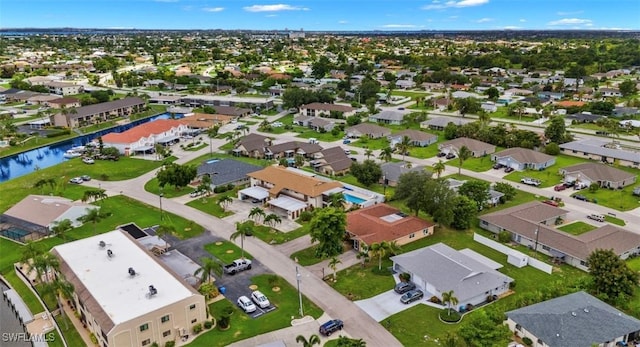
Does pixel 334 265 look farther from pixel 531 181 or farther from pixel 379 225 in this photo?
pixel 531 181

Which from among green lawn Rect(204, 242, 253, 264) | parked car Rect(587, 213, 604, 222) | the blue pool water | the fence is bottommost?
green lawn Rect(204, 242, 253, 264)

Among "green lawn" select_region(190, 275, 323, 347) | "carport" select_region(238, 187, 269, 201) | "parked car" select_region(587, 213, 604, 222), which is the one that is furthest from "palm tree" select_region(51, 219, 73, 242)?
"parked car" select_region(587, 213, 604, 222)

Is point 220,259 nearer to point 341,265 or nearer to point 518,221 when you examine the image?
point 341,265

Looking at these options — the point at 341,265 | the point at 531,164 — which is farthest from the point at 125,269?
the point at 531,164

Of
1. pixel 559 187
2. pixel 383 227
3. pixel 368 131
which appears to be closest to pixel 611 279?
pixel 383 227

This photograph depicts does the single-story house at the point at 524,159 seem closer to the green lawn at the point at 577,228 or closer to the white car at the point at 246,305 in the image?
the green lawn at the point at 577,228

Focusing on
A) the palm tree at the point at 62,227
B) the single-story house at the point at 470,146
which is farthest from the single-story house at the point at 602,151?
the palm tree at the point at 62,227

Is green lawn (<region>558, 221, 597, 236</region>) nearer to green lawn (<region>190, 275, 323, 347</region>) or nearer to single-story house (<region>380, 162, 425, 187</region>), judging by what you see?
single-story house (<region>380, 162, 425, 187</region>)
